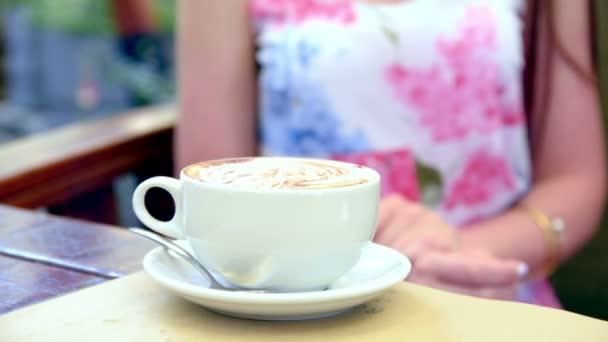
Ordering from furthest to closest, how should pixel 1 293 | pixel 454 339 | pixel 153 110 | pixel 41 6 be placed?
pixel 41 6, pixel 153 110, pixel 1 293, pixel 454 339

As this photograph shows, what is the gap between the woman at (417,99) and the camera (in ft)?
3.86

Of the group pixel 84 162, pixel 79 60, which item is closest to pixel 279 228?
pixel 84 162

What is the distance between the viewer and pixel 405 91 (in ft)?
3.92

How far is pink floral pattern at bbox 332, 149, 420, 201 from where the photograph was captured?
46.9 inches

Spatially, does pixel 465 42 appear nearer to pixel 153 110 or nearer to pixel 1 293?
pixel 153 110

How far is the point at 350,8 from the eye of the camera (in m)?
1.20

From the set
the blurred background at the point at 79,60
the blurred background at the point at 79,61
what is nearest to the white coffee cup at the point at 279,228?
the blurred background at the point at 79,61

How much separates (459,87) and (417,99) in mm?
64

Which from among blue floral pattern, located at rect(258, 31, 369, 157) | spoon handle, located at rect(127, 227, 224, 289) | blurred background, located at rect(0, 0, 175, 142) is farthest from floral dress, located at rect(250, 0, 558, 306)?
blurred background, located at rect(0, 0, 175, 142)

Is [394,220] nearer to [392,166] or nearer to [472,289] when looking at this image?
[472,289]

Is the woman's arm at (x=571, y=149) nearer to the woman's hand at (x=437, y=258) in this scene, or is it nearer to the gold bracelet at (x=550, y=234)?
the gold bracelet at (x=550, y=234)

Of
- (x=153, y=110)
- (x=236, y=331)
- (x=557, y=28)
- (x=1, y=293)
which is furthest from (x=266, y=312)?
(x=153, y=110)

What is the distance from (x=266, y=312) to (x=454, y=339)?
10 centimetres

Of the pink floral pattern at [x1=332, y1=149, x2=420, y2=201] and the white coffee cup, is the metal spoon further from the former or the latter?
the pink floral pattern at [x1=332, y1=149, x2=420, y2=201]
